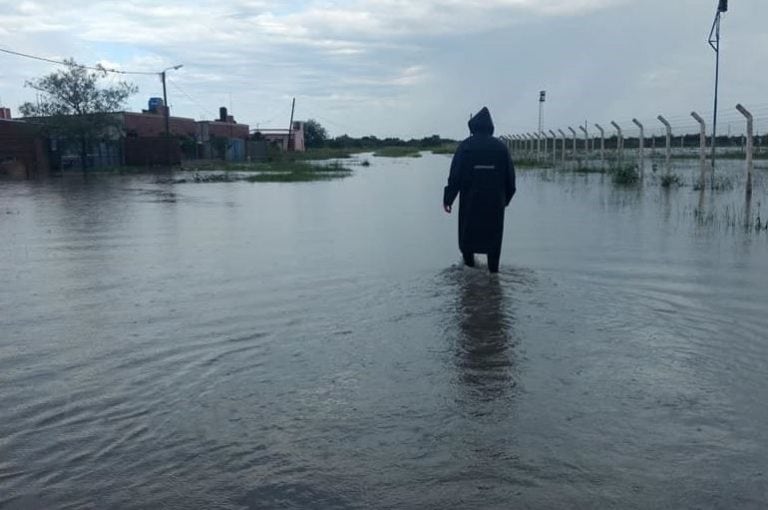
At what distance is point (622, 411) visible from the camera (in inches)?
178

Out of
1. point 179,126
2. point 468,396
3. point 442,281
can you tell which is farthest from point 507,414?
point 179,126

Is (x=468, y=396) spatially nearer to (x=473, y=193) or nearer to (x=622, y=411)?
(x=622, y=411)

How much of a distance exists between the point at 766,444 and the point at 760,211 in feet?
41.9

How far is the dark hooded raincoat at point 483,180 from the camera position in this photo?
8.57 metres

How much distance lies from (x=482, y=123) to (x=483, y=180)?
2.14ft

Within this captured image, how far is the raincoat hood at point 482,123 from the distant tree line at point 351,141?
9857 centimetres

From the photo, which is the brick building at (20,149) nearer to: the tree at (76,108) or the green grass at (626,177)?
the tree at (76,108)

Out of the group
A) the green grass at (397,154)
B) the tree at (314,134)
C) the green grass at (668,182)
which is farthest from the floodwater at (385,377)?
the tree at (314,134)

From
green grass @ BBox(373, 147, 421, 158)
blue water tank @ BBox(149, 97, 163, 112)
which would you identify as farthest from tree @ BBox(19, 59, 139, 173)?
Result: green grass @ BBox(373, 147, 421, 158)

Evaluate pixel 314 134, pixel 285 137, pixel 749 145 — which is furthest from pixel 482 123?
pixel 314 134

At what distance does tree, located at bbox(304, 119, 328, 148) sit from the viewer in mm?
110225

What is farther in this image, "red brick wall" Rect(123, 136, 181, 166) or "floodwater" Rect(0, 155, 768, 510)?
"red brick wall" Rect(123, 136, 181, 166)

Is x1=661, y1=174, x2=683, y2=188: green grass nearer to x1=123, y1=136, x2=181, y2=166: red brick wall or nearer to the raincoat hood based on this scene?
the raincoat hood

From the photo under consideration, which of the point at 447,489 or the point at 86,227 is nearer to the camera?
the point at 447,489
